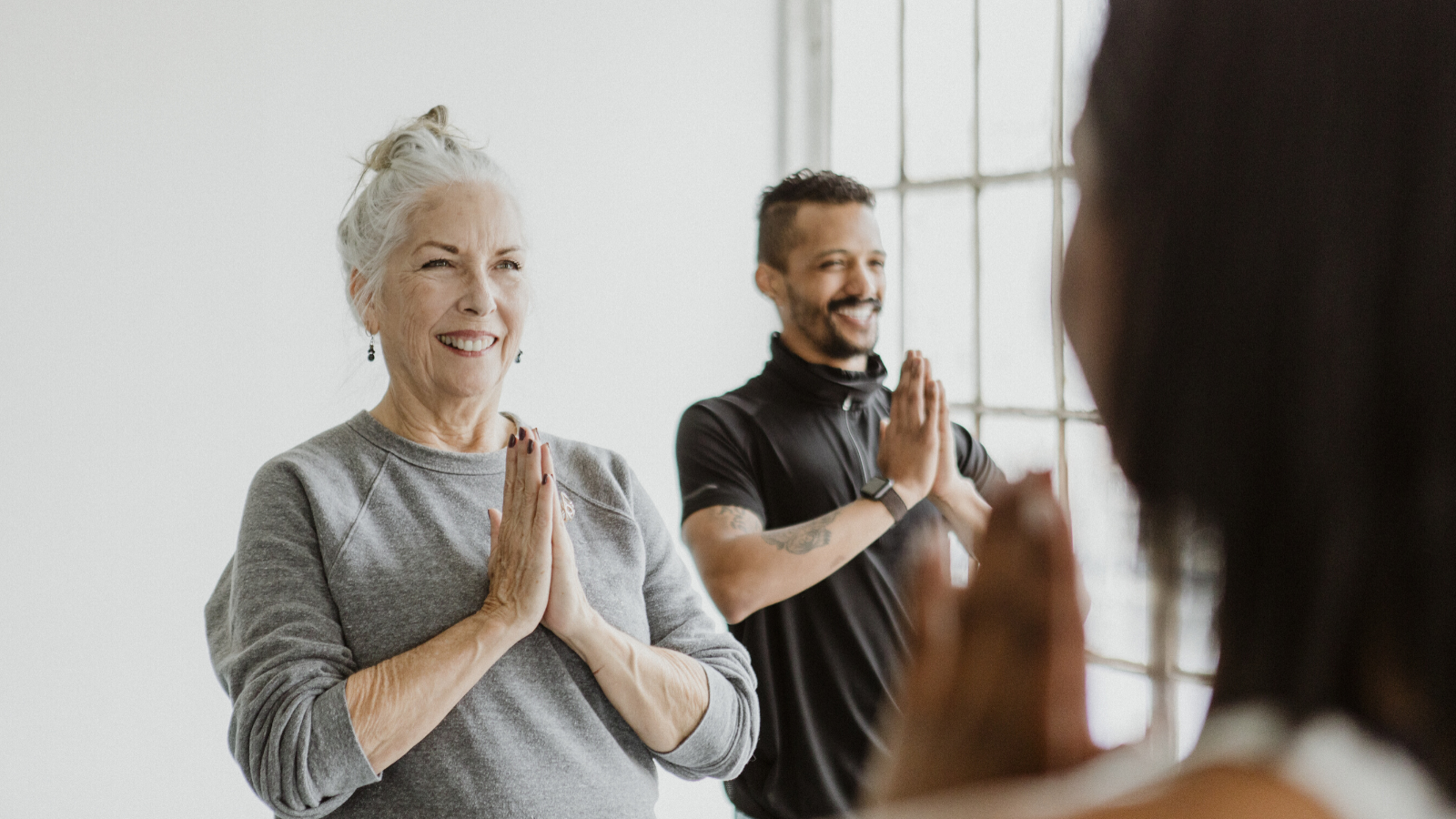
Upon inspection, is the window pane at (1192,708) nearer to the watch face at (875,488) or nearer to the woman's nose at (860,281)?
the watch face at (875,488)

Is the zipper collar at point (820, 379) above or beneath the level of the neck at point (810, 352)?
beneath

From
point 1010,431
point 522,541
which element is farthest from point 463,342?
point 1010,431

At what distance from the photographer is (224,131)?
2.48 m

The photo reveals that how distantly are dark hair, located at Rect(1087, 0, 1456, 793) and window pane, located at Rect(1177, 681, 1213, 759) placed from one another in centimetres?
1

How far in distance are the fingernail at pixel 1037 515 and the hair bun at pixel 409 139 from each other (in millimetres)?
1319

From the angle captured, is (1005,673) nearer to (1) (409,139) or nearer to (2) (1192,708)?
(2) (1192,708)

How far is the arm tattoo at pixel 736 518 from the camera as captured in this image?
1841 millimetres

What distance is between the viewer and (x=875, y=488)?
1836 mm

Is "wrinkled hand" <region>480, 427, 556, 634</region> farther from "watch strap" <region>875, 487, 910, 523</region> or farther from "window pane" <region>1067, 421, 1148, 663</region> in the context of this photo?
"window pane" <region>1067, 421, 1148, 663</region>

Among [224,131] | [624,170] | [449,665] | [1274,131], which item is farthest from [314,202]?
[1274,131]

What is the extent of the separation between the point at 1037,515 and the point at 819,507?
Answer: 1699 millimetres

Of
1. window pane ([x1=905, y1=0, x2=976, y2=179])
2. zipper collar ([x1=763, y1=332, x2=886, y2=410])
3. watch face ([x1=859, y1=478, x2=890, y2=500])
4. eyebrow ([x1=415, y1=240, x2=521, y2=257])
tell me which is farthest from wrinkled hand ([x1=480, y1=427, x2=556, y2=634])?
window pane ([x1=905, y1=0, x2=976, y2=179])

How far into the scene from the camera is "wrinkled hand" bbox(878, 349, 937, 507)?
5.98 feet

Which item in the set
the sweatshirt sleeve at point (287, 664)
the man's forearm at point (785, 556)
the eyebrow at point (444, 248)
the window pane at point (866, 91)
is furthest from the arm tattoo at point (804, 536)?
the window pane at point (866, 91)
